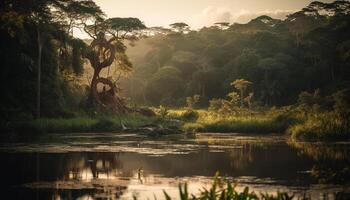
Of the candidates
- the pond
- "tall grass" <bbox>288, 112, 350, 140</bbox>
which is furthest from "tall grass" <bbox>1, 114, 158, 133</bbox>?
"tall grass" <bbox>288, 112, 350, 140</bbox>

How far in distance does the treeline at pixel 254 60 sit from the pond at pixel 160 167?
35.4 m

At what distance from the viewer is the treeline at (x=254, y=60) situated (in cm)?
7338

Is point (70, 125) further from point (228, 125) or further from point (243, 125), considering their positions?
point (243, 125)

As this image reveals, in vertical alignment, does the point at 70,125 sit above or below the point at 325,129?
below

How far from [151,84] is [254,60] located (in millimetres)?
17473

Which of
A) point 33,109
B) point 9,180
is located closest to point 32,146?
point 9,180

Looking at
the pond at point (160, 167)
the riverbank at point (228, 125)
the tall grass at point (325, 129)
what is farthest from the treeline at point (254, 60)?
the pond at point (160, 167)

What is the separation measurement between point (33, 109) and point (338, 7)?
58.3 metres

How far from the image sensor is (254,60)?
79.4 m

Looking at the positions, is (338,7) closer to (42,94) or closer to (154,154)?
(42,94)

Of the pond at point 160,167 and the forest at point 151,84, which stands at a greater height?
the forest at point 151,84

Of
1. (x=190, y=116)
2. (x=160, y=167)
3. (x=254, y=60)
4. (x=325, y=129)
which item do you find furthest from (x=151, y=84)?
(x=160, y=167)

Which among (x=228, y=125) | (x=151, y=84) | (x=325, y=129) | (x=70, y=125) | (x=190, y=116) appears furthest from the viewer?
Result: (x=151, y=84)

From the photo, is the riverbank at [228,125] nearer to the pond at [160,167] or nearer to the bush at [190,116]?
the bush at [190,116]
